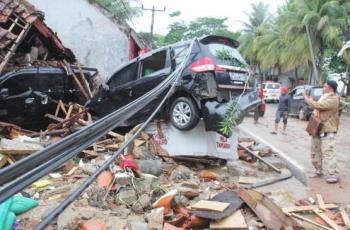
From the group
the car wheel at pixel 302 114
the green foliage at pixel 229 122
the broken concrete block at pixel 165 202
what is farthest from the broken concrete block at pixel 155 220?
the car wheel at pixel 302 114

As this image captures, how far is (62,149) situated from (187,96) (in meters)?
5.91

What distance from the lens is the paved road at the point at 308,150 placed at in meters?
7.52

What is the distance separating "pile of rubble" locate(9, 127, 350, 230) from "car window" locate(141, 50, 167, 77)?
1.40 m

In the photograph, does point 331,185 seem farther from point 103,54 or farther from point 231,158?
point 103,54

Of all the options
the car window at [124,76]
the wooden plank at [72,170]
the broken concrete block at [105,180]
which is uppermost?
the car window at [124,76]

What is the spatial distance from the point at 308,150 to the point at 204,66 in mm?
5244

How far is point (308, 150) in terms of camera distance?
39.4ft

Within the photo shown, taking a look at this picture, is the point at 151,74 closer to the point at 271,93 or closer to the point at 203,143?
the point at 203,143

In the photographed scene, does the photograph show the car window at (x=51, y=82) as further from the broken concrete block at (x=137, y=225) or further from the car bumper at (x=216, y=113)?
the broken concrete block at (x=137, y=225)

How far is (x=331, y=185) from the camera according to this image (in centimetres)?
789

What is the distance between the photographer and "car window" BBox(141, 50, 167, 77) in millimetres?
9266

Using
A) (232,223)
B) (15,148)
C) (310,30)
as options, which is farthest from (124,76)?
(310,30)

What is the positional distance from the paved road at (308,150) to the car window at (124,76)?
4.19m

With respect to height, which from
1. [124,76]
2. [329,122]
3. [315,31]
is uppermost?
[315,31]
